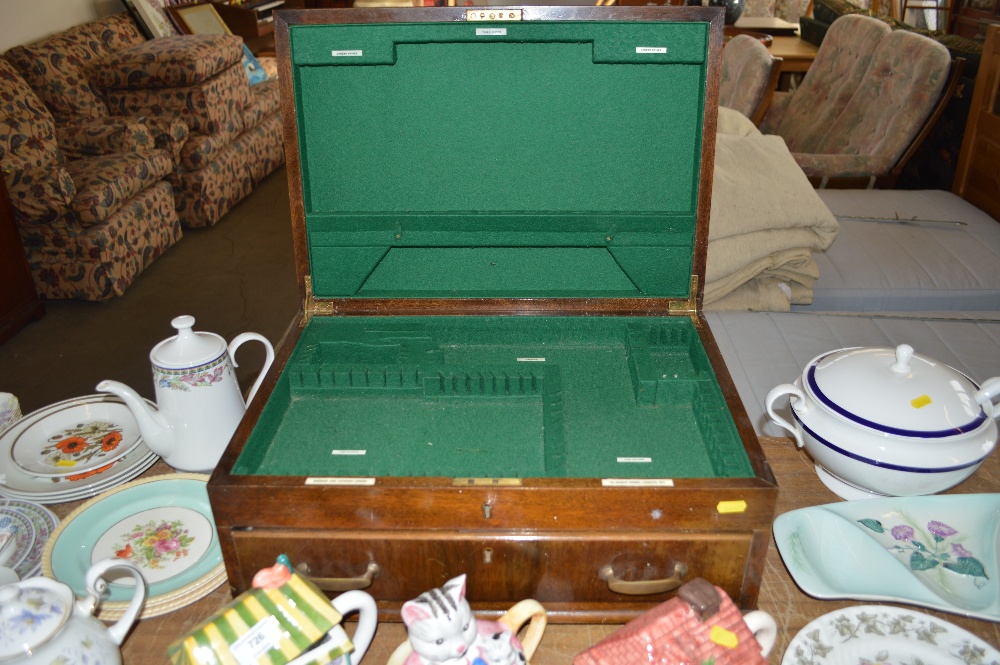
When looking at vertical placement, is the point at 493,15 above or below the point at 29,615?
above

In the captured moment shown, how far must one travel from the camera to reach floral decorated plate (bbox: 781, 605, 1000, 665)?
73 cm

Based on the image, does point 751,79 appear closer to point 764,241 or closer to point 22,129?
point 764,241

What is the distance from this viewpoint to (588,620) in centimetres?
79

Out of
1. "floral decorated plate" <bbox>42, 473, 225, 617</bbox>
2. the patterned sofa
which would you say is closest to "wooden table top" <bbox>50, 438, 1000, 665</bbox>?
"floral decorated plate" <bbox>42, 473, 225, 617</bbox>

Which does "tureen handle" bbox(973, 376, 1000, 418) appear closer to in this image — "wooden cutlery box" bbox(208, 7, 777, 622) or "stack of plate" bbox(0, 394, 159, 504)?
"wooden cutlery box" bbox(208, 7, 777, 622)

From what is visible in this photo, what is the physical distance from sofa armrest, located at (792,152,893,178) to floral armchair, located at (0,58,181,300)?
7.54ft

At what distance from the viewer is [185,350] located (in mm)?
887

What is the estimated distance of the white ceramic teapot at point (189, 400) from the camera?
88 centimetres

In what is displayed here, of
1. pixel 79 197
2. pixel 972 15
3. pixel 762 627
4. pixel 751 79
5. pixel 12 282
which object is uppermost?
pixel 972 15

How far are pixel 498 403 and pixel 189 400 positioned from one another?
376mm

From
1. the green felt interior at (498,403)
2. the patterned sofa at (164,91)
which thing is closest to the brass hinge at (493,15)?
the green felt interior at (498,403)

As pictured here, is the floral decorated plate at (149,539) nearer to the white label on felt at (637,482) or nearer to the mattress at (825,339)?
the white label on felt at (637,482)

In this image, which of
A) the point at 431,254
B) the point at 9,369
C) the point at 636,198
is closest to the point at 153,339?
the point at 9,369

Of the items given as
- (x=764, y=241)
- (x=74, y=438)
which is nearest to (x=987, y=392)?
(x=764, y=241)
